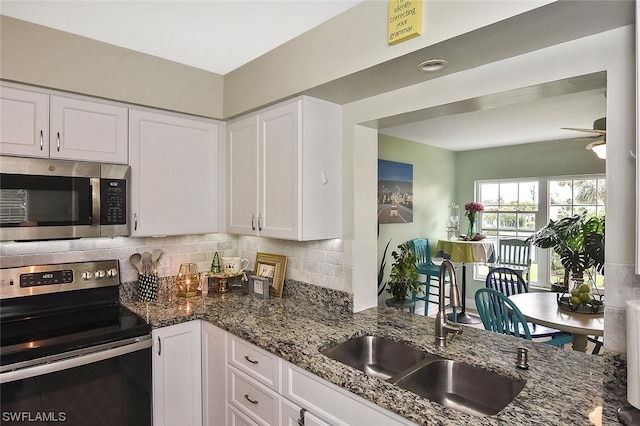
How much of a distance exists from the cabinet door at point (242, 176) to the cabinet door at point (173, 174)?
0.45ft

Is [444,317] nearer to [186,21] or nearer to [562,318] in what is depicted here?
[562,318]

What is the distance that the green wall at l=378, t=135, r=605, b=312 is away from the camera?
15.4 ft

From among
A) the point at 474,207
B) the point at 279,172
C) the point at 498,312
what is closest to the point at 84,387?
the point at 279,172

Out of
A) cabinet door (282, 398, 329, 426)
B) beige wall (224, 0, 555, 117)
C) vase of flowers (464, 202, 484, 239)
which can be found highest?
beige wall (224, 0, 555, 117)

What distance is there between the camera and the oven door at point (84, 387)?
1588 mm

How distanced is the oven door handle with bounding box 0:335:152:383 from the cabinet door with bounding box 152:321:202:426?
121 mm

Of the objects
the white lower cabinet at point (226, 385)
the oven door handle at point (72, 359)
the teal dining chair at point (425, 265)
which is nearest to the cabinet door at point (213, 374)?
the white lower cabinet at point (226, 385)

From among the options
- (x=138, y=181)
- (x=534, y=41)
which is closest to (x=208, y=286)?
(x=138, y=181)

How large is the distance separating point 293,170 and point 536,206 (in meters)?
4.48

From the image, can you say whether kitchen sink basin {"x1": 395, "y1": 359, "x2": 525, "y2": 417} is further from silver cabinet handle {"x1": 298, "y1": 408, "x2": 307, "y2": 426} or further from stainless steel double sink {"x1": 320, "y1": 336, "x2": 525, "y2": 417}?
silver cabinet handle {"x1": 298, "y1": 408, "x2": 307, "y2": 426}

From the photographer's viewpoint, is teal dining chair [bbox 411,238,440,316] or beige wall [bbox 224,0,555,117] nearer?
beige wall [bbox 224,0,555,117]

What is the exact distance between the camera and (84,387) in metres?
1.74

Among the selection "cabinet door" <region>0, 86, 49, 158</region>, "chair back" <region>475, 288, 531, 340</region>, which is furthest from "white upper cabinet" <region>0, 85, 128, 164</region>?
"chair back" <region>475, 288, 531, 340</region>

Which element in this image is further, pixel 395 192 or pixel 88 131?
pixel 395 192
